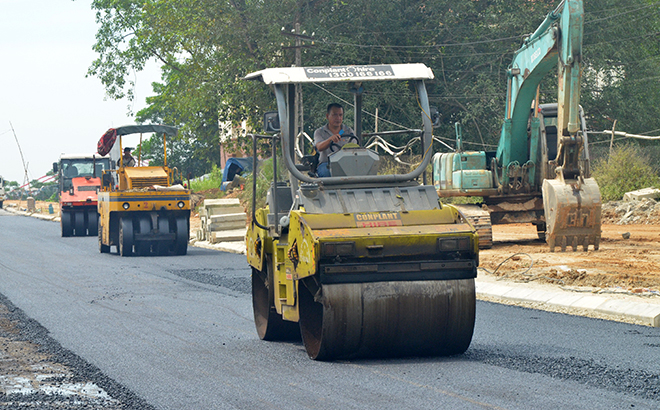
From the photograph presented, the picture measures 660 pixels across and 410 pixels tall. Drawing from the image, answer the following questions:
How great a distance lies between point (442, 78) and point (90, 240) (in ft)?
50.1

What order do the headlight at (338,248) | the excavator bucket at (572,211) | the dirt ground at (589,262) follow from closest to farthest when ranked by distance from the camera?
the headlight at (338,248), the dirt ground at (589,262), the excavator bucket at (572,211)

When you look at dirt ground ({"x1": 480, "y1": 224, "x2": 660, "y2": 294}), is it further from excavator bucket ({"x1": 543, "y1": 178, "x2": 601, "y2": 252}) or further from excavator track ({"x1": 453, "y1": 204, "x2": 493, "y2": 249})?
excavator bucket ({"x1": 543, "y1": 178, "x2": 601, "y2": 252})

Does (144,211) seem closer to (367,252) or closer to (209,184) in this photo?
(367,252)

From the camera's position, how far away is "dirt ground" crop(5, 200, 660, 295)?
12.2 m

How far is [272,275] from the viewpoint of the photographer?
8188 mm

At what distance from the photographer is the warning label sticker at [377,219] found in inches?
276

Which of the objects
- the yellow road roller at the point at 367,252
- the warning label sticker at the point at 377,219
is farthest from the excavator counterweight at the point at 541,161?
the warning label sticker at the point at 377,219

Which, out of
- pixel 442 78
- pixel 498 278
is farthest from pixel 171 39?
pixel 498 278

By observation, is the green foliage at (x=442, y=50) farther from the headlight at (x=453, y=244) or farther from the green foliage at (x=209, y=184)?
the headlight at (x=453, y=244)

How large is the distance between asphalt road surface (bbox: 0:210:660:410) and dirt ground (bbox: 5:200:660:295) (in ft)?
7.09

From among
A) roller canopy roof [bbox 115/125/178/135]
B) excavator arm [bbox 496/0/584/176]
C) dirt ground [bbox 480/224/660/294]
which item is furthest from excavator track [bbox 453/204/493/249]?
roller canopy roof [bbox 115/125/178/135]

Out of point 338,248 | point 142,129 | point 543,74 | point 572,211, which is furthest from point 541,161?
point 338,248

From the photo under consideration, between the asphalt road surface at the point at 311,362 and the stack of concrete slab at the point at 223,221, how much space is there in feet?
33.0

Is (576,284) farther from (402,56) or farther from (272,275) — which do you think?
(402,56)
